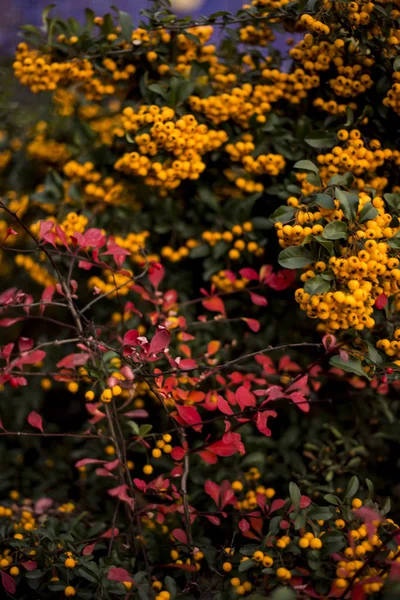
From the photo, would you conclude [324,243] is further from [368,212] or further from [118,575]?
[118,575]

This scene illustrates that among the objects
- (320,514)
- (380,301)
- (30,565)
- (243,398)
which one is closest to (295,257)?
(380,301)

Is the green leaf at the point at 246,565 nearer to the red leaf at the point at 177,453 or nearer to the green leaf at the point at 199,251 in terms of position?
the red leaf at the point at 177,453

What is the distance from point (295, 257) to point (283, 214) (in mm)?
128

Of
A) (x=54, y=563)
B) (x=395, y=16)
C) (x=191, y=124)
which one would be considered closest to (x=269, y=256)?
(x=191, y=124)

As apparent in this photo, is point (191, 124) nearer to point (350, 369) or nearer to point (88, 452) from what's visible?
point (350, 369)

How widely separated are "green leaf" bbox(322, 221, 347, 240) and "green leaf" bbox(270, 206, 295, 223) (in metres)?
0.14

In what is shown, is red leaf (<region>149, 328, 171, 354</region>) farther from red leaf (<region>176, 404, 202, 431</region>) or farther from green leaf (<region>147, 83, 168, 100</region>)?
green leaf (<region>147, 83, 168, 100</region>)

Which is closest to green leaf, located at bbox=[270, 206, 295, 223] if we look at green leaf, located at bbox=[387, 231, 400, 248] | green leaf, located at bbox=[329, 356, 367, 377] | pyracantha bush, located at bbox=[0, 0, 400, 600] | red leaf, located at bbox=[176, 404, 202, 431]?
pyracantha bush, located at bbox=[0, 0, 400, 600]

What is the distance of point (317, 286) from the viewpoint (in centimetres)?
110

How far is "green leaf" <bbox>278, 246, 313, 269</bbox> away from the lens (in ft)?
3.82

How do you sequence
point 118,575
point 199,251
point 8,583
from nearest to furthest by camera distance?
point 118,575 < point 8,583 < point 199,251

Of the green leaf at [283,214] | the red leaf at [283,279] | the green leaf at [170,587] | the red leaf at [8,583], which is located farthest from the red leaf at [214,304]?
the red leaf at [8,583]

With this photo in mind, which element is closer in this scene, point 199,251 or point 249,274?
point 249,274

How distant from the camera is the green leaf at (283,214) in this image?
124 centimetres
